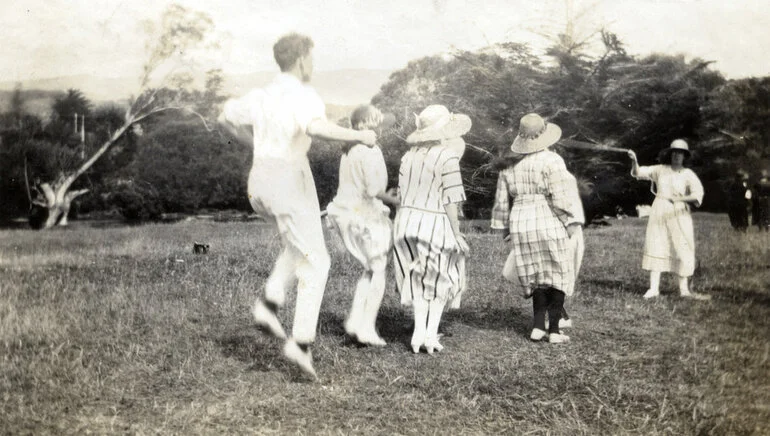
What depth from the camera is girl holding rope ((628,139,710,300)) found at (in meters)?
4.64

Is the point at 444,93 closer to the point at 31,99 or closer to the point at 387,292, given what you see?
the point at 387,292

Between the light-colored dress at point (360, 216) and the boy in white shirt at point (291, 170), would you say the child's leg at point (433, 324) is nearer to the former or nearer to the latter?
the light-colored dress at point (360, 216)

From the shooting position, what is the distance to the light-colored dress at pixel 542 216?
157 inches

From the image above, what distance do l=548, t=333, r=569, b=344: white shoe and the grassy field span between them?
0.25ft

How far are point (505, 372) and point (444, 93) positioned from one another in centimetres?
164

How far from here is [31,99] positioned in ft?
12.2

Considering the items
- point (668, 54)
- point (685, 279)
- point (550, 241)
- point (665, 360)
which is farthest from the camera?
point (685, 279)

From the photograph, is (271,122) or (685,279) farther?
(685,279)

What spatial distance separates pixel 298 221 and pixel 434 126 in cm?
106

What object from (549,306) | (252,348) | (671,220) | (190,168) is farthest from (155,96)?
(671,220)

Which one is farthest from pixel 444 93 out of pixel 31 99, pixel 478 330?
pixel 31 99

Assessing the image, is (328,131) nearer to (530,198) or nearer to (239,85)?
(239,85)

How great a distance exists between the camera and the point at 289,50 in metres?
→ 3.23

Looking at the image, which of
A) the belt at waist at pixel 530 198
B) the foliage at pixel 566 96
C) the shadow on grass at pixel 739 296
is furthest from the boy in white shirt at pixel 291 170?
the shadow on grass at pixel 739 296
